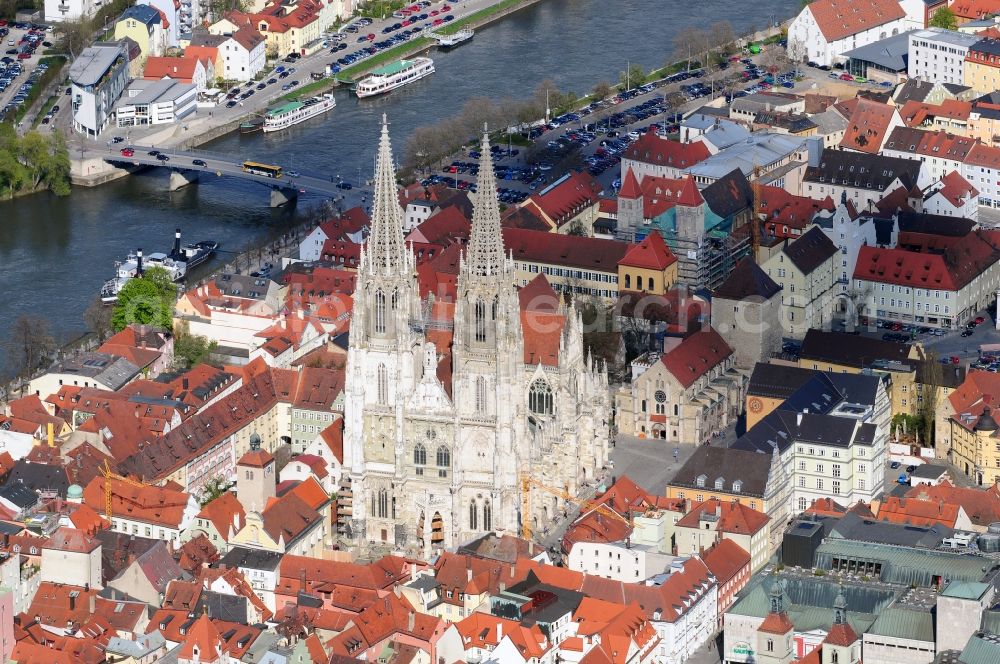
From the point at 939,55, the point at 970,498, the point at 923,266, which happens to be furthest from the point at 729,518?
the point at 939,55

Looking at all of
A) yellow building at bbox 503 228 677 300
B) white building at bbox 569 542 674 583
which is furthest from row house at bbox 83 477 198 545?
yellow building at bbox 503 228 677 300

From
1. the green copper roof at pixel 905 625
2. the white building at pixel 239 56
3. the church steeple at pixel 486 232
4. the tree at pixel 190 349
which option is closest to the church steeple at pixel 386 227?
the church steeple at pixel 486 232

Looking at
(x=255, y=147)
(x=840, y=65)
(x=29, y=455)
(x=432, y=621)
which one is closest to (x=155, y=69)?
(x=255, y=147)

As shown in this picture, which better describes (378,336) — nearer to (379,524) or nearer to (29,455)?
(379,524)

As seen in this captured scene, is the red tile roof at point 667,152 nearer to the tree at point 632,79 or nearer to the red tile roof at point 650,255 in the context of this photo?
the red tile roof at point 650,255

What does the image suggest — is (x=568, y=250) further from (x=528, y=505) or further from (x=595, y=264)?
(x=528, y=505)

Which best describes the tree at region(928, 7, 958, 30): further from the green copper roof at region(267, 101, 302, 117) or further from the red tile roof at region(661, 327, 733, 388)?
the red tile roof at region(661, 327, 733, 388)
